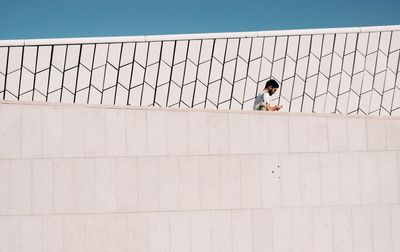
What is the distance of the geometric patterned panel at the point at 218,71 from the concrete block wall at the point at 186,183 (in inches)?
43.8

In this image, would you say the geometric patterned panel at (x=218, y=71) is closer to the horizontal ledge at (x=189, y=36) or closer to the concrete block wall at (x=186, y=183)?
the horizontal ledge at (x=189, y=36)

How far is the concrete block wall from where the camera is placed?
730 centimetres

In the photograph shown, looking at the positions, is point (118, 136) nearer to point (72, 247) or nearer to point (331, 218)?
point (72, 247)

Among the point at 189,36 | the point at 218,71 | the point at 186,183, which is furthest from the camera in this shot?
the point at 218,71

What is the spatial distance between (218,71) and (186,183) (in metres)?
2.41

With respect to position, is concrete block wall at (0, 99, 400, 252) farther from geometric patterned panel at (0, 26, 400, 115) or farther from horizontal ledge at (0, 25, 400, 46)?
horizontal ledge at (0, 25, 400, 46)

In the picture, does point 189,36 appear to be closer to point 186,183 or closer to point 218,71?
point 218,71

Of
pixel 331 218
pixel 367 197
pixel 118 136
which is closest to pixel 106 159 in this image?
pixel 118 136

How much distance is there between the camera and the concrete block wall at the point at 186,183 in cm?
730

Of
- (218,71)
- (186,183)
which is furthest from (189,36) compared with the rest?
(186,183)

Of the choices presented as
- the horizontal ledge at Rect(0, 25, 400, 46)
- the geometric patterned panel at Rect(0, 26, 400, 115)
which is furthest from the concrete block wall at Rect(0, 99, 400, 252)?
the horizontal ledge at Rect(0, 25, 400, 46)

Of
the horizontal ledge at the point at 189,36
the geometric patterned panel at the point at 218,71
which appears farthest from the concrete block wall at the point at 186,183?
the horizontal ledge at the point at 189,36

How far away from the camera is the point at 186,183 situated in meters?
7.32

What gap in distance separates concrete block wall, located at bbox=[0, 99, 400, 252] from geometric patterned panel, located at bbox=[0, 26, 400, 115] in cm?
111
